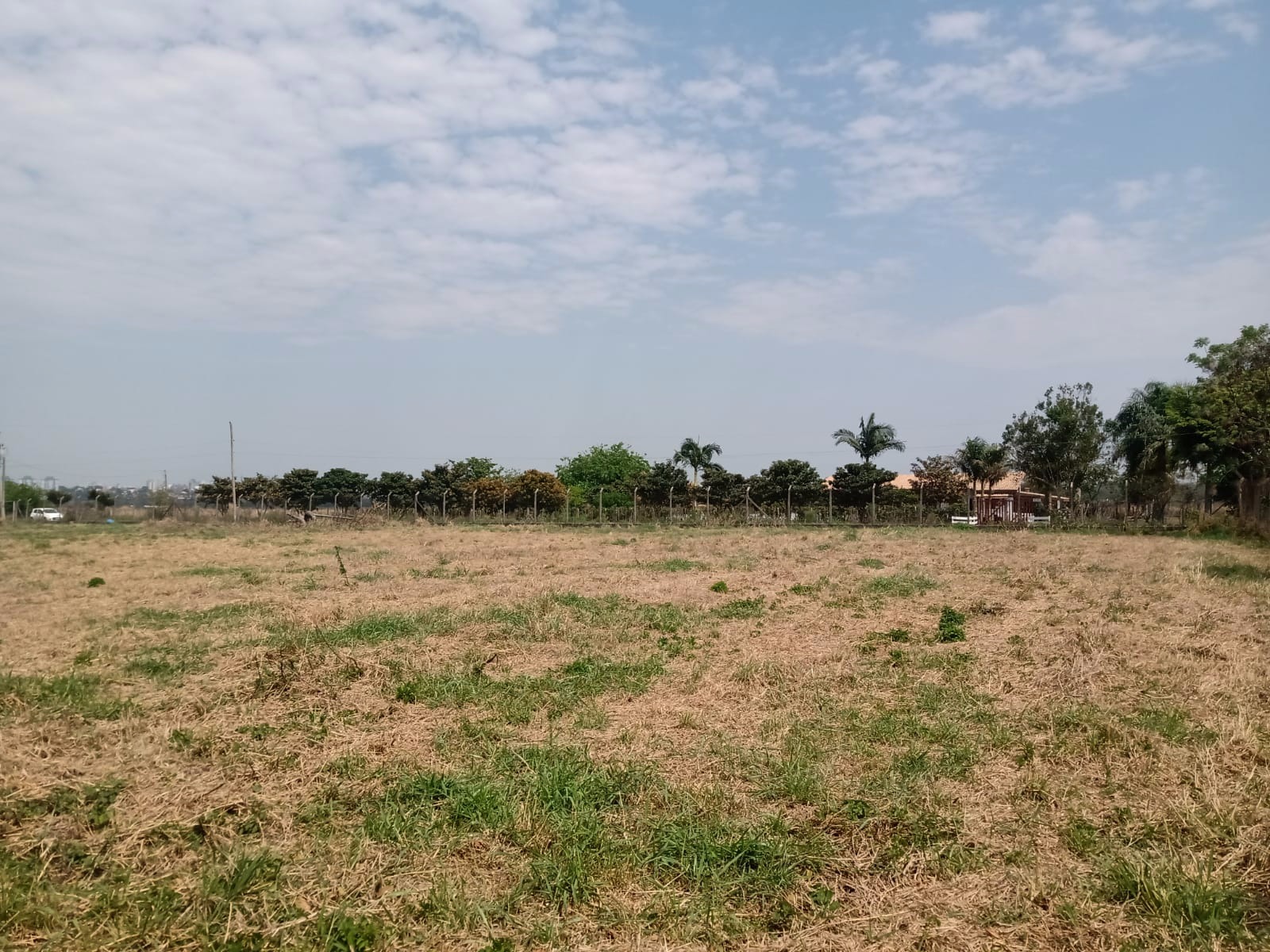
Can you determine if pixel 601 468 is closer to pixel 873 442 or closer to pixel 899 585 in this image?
pixel 873 442

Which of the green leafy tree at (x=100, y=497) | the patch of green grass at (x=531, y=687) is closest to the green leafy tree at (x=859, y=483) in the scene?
the patch of green grass at (x=531, y=687)

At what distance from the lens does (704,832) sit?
193 inches

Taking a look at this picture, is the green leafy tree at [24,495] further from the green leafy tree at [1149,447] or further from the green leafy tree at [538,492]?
the green leafy tree at [1149,447]

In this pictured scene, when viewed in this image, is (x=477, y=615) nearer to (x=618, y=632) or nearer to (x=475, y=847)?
(x=618, y=632)

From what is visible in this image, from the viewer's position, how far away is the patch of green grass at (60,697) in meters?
7.40

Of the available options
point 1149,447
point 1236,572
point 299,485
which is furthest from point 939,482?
point 299,485

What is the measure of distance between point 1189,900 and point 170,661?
1000 centimetres

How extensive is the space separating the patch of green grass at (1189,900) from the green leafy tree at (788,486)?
4539cm

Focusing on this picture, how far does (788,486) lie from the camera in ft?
166

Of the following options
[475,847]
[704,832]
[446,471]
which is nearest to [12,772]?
[475,847]

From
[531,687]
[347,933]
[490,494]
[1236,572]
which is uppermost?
[490,494]

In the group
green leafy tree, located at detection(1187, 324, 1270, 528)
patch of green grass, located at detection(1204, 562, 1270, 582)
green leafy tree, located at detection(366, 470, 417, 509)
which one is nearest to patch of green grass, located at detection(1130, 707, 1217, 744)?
patch of green grass, located at detection(1204, 562, 1270, 582)

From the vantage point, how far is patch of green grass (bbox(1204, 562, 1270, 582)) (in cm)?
1619

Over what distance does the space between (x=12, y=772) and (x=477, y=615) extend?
22.8 feet
